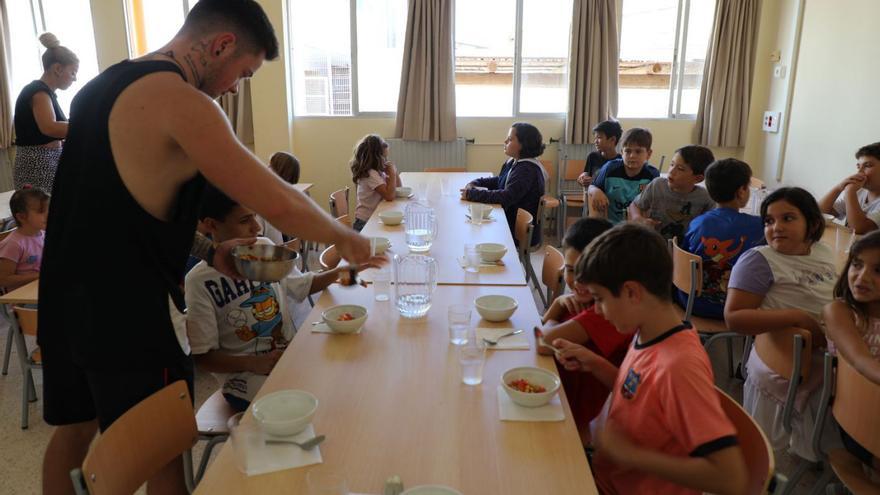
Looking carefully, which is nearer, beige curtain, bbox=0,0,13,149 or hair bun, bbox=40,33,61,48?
hair bun, bbox=40,33,61,48

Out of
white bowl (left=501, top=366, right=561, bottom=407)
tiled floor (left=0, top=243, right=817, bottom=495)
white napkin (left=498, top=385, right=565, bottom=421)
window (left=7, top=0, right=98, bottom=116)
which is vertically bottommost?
tiled floor (left=0, top=243, right=817, bottom=495)

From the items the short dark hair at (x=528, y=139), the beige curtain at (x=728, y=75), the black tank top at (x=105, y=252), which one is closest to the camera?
the black tank top at (x=105, y=252)

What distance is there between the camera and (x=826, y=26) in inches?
200

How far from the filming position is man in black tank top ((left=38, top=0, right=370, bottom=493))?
4.28 feet

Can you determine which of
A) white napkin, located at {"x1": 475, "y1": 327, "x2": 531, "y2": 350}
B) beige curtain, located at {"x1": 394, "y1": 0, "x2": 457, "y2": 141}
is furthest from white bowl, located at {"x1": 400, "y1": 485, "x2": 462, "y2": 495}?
beige curtain, located at {"x1": 394, "y1": 0, "x2": 457, "y2": 141}

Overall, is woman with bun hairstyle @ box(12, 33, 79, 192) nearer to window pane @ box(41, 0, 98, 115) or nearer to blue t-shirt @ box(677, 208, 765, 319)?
window pane @ box(41, 0, 98, 115)

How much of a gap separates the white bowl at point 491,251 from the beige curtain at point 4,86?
6153 mm

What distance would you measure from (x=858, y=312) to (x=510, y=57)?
5.12 metres

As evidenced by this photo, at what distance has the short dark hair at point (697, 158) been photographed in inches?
128

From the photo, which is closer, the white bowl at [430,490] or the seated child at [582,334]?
the white bowl at [430,490]

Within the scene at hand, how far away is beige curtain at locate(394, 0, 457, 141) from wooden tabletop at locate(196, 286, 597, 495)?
471cm

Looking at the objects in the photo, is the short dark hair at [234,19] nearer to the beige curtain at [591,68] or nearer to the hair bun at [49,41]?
the hair bun at [49,41]

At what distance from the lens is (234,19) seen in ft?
4.66

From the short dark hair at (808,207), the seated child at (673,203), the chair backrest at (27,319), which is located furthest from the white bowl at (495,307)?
the chair backrest at (27,319)
